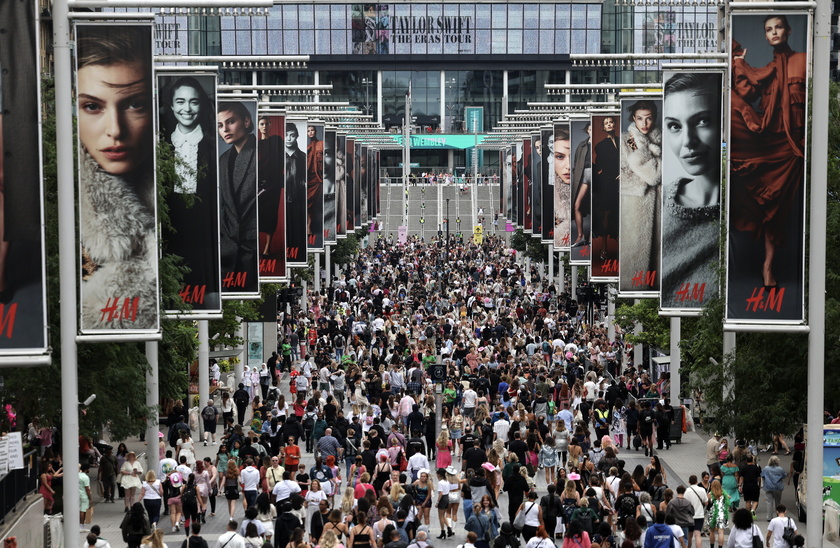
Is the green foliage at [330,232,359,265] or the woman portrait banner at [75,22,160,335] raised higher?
the woman portrait banner at [75,22,160,335]

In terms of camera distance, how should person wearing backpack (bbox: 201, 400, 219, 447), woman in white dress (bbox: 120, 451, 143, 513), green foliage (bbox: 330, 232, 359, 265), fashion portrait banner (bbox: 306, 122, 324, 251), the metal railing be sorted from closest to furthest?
the metal railing < woman in white dress (bbox: 120, 451, 143, 513) < person wearing backpack (bbox: 201, 400, 219, 447) < fashion portrait banner (bbox: 306, 122, 324, 251) < green foliage (bbox: 330, 232, 359, 265)

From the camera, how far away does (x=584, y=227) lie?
3897 centimetres

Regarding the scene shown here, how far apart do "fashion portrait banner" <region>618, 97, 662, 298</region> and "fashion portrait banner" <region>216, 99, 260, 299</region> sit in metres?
6.59

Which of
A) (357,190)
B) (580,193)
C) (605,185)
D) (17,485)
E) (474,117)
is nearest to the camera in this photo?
(17,485)

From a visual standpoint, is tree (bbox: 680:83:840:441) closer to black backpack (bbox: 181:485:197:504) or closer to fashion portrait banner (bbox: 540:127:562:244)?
black backpack (bbox: 181:485:197:504)

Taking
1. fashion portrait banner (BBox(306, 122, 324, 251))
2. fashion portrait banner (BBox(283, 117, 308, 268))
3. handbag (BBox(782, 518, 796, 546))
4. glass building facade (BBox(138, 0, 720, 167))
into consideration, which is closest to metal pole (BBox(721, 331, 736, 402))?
handbag (BBox(782, 518, 796, 546))

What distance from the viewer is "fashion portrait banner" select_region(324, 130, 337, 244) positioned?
49562mm

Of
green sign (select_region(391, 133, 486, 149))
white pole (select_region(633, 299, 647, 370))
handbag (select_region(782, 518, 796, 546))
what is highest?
green sign (select_region(391, 133, 486, 149))

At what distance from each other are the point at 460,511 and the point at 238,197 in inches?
264

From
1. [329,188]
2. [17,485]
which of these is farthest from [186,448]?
[329,188]

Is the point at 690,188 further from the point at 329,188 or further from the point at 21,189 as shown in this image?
the point at 329,188

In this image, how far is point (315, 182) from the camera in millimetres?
45750

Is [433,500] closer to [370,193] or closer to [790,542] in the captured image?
[790,542]

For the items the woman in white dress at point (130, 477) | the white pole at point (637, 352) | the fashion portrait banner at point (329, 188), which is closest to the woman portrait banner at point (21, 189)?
the woman in white dress at point (130, 477)
